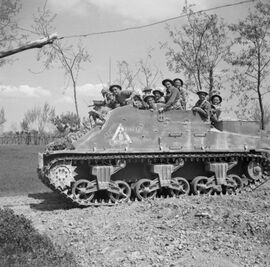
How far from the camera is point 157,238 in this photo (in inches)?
348

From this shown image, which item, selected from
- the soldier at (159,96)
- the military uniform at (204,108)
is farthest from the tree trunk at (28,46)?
the military uniform at (204,108)

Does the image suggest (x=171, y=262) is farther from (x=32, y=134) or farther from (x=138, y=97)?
(x=32, y=134)

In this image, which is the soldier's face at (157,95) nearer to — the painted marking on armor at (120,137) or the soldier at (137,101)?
the soldier at (137,101)

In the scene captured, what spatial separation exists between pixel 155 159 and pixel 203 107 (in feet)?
7.06

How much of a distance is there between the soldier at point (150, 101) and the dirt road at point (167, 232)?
2861 mm

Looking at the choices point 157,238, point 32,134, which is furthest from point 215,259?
point 32,134

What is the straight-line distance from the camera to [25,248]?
26.4ft

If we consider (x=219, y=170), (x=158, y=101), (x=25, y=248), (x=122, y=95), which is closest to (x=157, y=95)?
(x=158, y=101)

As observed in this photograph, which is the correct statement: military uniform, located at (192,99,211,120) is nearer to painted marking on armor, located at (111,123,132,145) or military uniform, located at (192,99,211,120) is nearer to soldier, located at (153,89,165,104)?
soldier, located at (153,89,165,104)

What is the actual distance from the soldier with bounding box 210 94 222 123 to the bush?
22.3 feet

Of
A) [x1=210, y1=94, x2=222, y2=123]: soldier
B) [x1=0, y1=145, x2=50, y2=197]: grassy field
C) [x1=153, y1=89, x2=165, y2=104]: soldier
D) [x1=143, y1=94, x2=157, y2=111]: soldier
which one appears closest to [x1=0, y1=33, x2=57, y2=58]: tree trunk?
[x1=143, y1=94, x2=157, y2=111]: soldier

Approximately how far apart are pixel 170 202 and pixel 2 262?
501cm

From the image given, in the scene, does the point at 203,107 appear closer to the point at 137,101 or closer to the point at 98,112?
the point at 137,101

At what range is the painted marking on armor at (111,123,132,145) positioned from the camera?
41.8 ft
